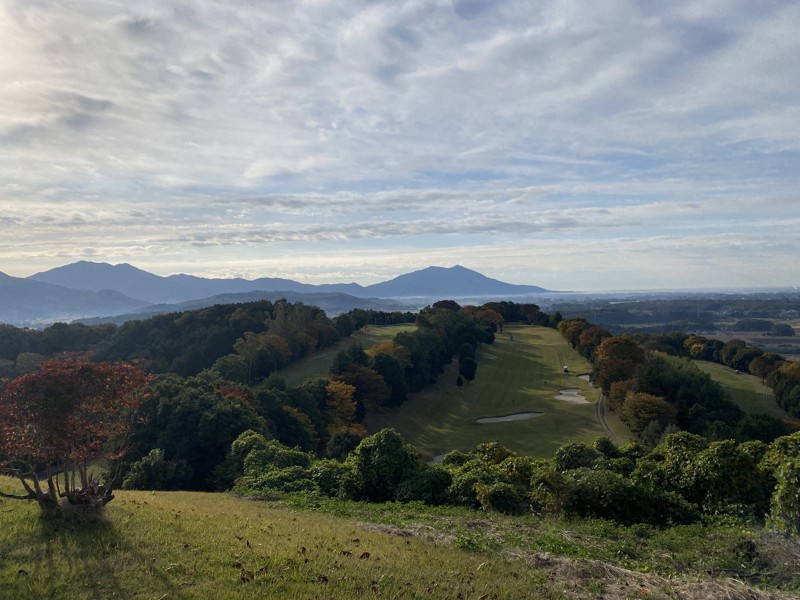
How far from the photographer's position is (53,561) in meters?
7.64

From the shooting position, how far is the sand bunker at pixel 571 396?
178 ft

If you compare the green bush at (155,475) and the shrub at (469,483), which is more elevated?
the shrub at (469,483)

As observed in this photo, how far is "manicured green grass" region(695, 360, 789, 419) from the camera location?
5244cm

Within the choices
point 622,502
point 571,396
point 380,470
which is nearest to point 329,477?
point 380,470

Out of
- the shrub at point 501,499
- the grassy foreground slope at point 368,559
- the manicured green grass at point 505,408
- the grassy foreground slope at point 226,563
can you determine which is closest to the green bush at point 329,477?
the shrub at point 501,499

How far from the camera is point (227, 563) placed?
8109 millimetres

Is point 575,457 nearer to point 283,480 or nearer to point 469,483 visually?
point 469,483

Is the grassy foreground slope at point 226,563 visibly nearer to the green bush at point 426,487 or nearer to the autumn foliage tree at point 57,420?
the autumn foliage tree at point 57,420

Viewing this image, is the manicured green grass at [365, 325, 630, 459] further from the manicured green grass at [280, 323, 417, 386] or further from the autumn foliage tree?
the autumn foliage tree

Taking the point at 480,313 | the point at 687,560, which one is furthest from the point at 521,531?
the point at 480,313

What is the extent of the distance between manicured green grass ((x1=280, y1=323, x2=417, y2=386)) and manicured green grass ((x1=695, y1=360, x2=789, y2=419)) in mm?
Answer: 45372

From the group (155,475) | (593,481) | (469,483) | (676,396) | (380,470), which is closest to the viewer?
(593,481)

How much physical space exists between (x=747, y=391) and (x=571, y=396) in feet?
72.3

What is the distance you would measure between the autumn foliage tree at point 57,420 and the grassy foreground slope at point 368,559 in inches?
22.8
